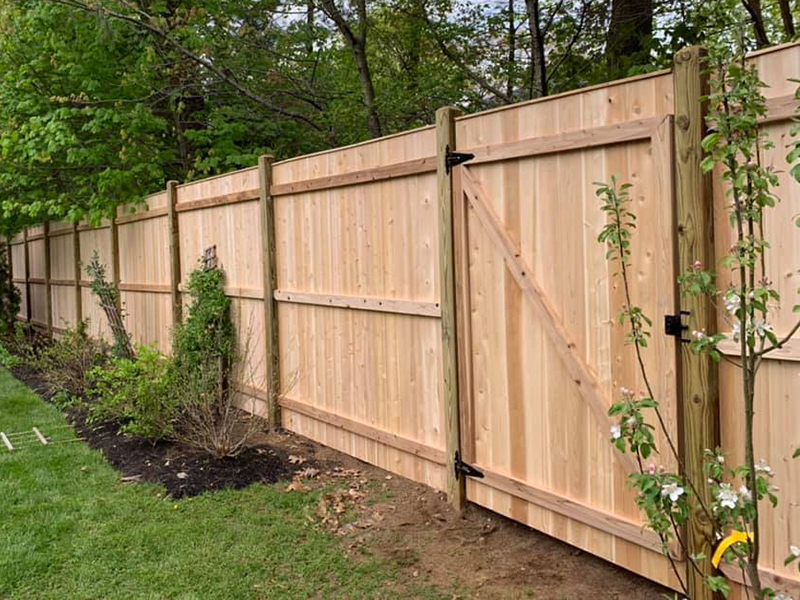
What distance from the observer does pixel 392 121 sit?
8.55 meters

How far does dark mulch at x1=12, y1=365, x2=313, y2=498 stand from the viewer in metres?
4.75

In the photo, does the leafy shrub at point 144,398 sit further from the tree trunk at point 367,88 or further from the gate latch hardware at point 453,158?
the tree trunk at point 367,88

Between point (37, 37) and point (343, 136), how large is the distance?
3.72 metres

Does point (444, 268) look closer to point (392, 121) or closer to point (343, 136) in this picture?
point (392, 121)

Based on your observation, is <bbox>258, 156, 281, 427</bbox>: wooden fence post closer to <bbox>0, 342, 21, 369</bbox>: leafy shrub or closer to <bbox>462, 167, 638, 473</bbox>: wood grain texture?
<bbox>462, 167, 638, 473</bbox>: wood grain texture

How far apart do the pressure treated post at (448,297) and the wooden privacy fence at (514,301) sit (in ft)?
0.04

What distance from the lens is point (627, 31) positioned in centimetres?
580

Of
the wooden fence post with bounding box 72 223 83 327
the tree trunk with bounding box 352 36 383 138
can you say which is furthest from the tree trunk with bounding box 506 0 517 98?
the wooden fence post with bounding box 72 223 83 327

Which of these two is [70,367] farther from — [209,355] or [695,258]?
[695,258]

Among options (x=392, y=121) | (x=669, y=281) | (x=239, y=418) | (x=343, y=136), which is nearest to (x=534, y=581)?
(x=669, y=281)

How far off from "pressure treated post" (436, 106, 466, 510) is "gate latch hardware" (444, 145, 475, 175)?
12 mm

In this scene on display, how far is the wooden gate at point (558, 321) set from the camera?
2.93 m

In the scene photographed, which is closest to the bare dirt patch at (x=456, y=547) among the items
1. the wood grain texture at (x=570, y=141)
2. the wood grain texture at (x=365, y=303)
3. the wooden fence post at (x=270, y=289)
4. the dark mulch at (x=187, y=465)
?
the dark mulch at (x=187, y=465)

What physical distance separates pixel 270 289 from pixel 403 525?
259 cm
